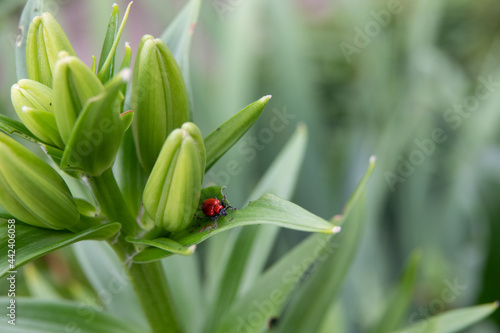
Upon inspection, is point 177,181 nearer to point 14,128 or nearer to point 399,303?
point 14,128

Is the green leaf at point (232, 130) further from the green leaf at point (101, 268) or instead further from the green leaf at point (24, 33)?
the green leaf at point (101, 268)

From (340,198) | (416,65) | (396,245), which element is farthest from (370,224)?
(416,65)

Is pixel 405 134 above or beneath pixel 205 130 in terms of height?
above

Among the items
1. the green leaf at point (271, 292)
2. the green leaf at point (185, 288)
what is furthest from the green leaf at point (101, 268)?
the green leaf at point (271, 292)

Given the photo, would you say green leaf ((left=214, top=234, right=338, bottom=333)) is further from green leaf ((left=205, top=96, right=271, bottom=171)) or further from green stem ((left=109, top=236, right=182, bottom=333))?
green leaf ((left=205, top=96, right=271, bottom=171))

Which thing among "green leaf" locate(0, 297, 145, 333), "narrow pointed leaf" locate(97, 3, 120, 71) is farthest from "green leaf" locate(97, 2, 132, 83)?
"green leaf" locate(0, 297, 145, 333)

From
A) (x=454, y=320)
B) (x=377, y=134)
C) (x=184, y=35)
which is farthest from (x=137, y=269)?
(x=377, y=134)

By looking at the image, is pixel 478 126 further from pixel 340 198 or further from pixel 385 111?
pixel 340 198
